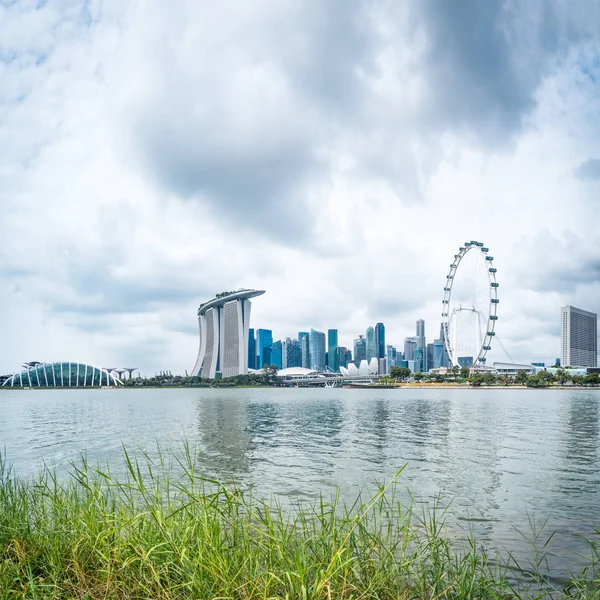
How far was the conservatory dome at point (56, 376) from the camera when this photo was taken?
182m

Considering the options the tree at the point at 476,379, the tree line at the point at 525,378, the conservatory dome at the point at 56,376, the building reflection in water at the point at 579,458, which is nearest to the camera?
the building reflection in water at the point at 579,458

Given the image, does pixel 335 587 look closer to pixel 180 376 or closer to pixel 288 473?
pixel 288 473

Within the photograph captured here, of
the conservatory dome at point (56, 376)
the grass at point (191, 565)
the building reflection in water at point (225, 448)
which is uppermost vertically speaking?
the grass at point (191, 565)

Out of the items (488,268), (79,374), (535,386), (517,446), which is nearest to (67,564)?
(517,446)

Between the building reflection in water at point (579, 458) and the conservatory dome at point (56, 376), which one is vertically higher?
the building reflection in water at point (579, 458)

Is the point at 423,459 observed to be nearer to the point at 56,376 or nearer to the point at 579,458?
the point at 579,458

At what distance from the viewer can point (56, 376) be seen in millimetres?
182250

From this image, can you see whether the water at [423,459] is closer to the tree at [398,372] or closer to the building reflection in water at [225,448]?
the building reflection in water at [225,448]

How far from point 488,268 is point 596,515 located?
10910 cm

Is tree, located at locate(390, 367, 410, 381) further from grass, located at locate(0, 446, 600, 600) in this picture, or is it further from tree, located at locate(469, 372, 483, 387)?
grass, located at locate(0, 446, 600, 600)

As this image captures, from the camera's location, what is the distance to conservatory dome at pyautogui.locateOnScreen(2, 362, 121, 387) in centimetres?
18225

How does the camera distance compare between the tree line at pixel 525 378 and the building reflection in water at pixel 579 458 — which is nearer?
the building reflection in water at pixel 579 458

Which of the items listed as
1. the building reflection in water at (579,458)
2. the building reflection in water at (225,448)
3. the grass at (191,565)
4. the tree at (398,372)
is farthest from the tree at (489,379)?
the grass at (191,565)

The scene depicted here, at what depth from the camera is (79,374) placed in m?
186
